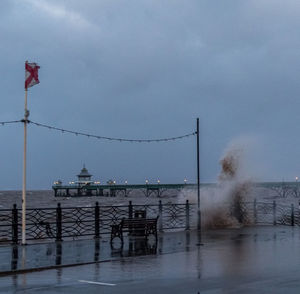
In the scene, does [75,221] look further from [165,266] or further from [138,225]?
[165,266]

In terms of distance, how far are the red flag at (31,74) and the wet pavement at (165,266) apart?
5.37 meters

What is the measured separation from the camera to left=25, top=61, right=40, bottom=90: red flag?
19.9m

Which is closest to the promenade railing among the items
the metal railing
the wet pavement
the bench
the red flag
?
the metal railing

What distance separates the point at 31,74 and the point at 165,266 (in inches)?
345

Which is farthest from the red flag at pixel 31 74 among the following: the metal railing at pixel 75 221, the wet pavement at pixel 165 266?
the wet pavement at pixel 165 266

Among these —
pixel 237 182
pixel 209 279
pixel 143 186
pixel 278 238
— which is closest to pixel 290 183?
pixel 143 186

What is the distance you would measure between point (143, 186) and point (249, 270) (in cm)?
16045

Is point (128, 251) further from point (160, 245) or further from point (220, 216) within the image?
point (220, 216)

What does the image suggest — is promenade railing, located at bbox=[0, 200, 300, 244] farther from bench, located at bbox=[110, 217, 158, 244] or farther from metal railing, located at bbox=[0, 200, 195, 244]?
bench, located at bbox=[110, 217, 158, 244]

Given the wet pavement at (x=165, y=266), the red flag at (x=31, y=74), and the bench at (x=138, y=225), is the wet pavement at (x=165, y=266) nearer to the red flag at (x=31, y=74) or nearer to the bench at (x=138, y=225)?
the bench at (x=138, y=225)

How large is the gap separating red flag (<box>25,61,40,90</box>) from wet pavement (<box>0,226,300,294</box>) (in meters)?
5.37

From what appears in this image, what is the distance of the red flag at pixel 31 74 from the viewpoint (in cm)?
1986

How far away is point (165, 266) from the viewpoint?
14562 mm

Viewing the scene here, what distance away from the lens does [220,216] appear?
1187 inches
